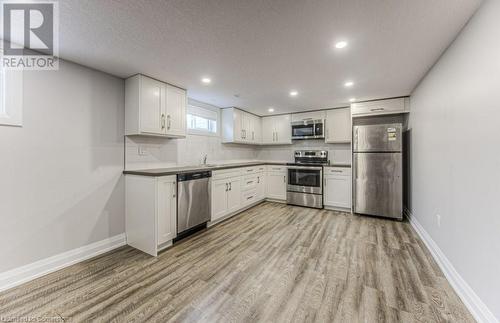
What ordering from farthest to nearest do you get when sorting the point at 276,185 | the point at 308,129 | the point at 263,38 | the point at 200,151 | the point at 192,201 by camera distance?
1. the point at 276,185
2. the point at 308,129
3. the point at 200,151
4. the point at 192,201
5. the point at 263,38

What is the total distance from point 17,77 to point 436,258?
4.74 meters

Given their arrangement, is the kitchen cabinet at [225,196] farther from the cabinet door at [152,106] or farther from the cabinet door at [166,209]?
the cabinet door at [152,106]

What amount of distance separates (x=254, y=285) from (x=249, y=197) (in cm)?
248

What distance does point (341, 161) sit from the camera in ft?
15.6

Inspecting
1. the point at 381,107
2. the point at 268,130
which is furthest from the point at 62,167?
the point at 381,107

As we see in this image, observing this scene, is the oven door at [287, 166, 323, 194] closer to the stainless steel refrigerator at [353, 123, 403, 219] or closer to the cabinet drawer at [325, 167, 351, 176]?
the cabinet drawer at [325, 167, 351, 176]

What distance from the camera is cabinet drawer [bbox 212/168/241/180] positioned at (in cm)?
335

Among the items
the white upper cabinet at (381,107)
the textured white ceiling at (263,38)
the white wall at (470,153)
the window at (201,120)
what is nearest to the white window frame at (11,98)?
the textured white ceiling at (263,38)

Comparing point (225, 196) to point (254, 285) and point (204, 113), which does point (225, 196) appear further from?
point (254, 285)

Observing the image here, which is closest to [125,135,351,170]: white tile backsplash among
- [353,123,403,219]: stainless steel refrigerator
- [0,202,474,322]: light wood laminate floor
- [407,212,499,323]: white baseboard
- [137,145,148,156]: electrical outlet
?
[137,145,148,156]: electrical outlet

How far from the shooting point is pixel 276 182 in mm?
4895

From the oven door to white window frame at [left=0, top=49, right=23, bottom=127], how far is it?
423 cm

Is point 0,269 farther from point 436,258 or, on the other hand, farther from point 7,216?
point 436,258

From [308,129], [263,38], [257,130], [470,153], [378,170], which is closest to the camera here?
[470,153]
